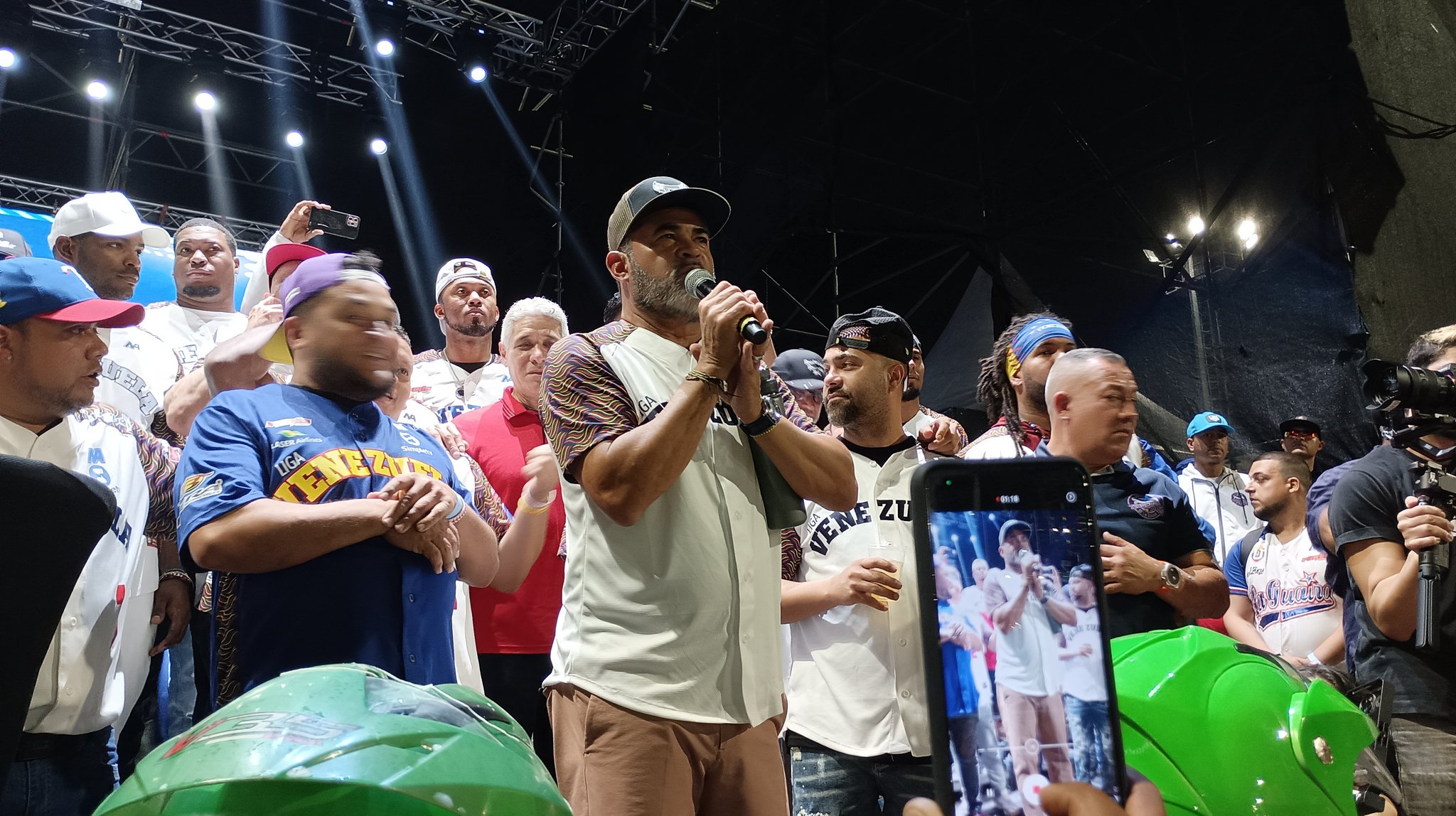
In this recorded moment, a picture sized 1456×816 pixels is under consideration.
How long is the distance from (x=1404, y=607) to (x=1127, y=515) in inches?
35.2

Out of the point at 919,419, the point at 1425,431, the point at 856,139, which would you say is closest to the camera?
the point at 1425,431

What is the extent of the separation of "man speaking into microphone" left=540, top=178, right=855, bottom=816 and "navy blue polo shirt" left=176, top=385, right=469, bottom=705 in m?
0.36

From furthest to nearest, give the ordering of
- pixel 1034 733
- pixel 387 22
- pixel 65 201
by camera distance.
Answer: pixel 65 201 < pixel 387 22 < pixel 1034 733

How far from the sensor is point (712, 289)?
2.14 metres

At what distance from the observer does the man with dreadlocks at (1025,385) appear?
3.65m

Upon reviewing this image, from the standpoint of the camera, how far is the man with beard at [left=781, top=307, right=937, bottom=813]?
2.75m

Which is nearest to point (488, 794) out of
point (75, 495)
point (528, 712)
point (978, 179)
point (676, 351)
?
point (75, 495)

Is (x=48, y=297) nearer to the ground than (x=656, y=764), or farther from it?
farther from it

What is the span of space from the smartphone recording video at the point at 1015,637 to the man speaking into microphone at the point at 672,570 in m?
0.77

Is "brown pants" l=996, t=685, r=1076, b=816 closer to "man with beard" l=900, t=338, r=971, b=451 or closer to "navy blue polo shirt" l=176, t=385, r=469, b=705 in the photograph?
"navy blue polo shirt" l=176, t=385, r=469, b=705

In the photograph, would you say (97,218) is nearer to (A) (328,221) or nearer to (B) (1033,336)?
(A) (328,221)

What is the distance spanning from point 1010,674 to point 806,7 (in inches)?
389

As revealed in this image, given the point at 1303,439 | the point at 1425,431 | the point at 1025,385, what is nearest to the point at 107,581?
the point at 1025,385

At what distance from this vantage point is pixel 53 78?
11031 millimetres
